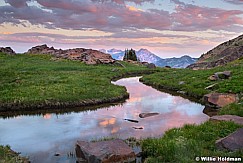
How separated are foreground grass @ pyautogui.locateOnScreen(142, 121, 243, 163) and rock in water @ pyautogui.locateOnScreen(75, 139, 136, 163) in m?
1.16

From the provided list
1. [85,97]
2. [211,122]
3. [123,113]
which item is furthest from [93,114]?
[211,122]

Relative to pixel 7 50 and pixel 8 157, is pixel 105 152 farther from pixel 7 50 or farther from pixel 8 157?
pixel 7 50

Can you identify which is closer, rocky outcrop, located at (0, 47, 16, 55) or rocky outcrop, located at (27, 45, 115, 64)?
rocky outcrop, located at (27, 45, 115, 64)

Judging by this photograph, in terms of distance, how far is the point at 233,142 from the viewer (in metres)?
13.0

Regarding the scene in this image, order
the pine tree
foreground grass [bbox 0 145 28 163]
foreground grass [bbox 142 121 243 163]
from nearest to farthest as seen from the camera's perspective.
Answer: foreground grass [bbox 142 121 243 163] < foreground grass [bbox 0 145 28 163] < the pine tree

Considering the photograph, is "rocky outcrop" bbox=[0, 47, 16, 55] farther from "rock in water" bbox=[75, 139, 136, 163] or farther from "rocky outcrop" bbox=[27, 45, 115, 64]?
"rock in water" bbox=[75, 139, 136, 163]

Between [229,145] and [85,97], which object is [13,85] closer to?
[85,97]

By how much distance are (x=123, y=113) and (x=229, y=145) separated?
48.8 feet

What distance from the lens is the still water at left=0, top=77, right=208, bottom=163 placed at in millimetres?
17267

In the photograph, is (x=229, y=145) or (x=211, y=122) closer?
(x=229, y=145)

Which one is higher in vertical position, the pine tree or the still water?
the pine tree

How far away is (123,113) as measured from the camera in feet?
88.8

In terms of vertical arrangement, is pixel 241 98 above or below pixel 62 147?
above

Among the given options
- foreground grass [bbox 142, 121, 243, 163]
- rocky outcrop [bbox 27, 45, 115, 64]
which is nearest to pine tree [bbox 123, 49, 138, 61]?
rocky outcrop [bbox 27, 45, 115, 64]
